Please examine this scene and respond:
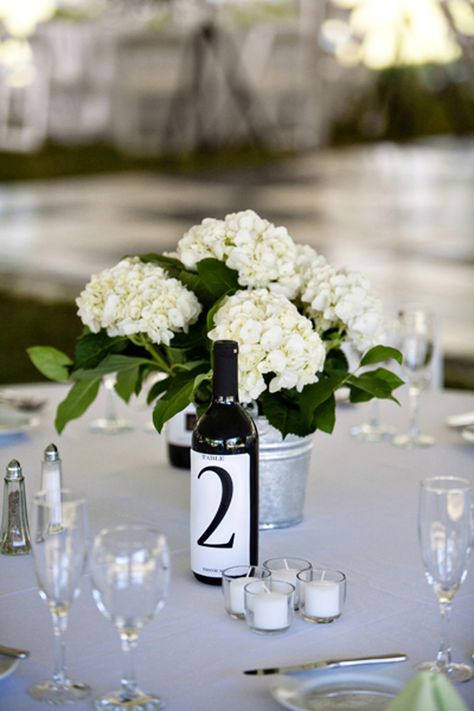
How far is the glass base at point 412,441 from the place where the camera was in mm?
2166

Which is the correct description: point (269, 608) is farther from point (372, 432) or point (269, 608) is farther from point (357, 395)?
point (372, 432)

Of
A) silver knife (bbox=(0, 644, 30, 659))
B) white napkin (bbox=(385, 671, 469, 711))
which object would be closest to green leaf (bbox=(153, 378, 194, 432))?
silver knife (bbox=(0, 644, 30, 659))

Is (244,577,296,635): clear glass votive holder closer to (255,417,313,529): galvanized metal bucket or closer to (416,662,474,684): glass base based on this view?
(416,662,474,684): glass base

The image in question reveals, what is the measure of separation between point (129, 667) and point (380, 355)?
641mm

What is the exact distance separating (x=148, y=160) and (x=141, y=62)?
1088mm

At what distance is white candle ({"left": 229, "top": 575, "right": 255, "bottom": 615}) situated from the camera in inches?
53.5

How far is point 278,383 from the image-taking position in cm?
154

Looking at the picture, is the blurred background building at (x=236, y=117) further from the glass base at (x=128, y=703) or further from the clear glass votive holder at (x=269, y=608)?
the glass base at (x=128, y=703)

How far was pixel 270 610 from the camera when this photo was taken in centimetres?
132

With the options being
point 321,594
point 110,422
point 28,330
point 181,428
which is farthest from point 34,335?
point 321,594

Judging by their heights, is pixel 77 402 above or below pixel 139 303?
below

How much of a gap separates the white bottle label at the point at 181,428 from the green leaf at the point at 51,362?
22cm

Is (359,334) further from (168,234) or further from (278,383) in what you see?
(168,234)

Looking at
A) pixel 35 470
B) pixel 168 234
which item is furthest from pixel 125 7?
pixel 35 470
